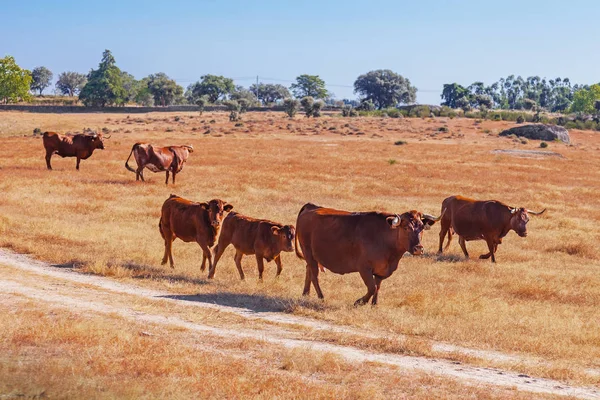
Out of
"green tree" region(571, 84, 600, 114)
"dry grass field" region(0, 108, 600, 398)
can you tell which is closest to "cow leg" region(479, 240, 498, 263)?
"dry grass field" region(0, 108, 600, 398)

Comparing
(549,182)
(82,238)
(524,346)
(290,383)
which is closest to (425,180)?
(549,182)

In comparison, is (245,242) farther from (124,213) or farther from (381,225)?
(124,213)

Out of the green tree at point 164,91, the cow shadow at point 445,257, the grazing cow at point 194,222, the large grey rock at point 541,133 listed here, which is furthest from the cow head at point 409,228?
the green tree at point 164,91

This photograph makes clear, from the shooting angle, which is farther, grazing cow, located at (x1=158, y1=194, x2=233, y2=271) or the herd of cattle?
grazing cow, located at (x1=158, y1=194, x2=233, y2=271)

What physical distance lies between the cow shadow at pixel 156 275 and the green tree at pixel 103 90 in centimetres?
10589

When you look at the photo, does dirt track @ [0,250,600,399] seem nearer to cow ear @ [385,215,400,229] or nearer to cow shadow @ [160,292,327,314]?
cow shadow @ [160,292,327,314]

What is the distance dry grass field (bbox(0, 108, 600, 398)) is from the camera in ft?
35.0

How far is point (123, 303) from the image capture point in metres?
12.8

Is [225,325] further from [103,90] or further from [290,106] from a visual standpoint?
[103,90]

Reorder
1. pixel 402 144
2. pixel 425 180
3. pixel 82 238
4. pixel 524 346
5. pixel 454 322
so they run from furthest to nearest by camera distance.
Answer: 1. pixel 402 144
2. pixel 425 180
3. pixel 82 238
4. pixel 454 322
5. pixel 524 346

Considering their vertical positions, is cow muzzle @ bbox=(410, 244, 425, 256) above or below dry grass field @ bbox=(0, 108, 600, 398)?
above

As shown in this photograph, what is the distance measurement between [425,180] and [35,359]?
96.1ft

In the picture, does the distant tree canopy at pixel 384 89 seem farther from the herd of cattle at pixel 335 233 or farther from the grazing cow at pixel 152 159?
the herd of cattle at pixel 335 233

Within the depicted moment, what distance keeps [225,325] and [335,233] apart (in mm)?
3140
